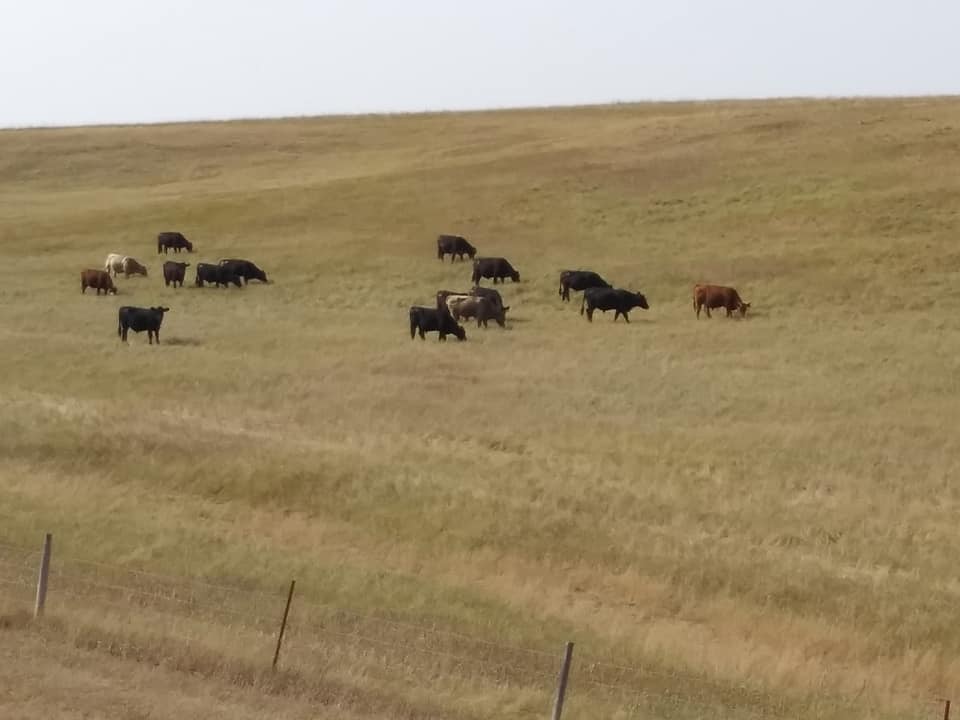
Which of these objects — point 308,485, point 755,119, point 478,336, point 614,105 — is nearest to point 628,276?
point 478,336

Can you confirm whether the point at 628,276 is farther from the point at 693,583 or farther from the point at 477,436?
the point at 693,583

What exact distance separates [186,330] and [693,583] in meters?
19.9

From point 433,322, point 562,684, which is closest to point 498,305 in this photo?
point 433,322

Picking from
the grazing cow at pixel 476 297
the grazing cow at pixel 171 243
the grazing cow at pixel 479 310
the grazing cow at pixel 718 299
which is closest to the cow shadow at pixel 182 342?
the grazing cow at pixel 476 297

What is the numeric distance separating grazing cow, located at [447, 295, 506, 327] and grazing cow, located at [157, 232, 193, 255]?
51.1 feet

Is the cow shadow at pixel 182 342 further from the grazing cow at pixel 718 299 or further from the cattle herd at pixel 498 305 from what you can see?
the grazing cow at pixel 718 299

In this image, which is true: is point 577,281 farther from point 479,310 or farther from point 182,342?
point 182,342

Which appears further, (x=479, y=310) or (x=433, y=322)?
(x=479, y=310)

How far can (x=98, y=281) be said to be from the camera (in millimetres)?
37281

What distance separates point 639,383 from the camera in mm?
24781

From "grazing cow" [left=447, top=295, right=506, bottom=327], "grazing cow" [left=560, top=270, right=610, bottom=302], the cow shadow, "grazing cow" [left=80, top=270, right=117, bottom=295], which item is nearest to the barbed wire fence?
the cow shadow

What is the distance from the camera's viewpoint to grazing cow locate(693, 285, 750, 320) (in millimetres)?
32250

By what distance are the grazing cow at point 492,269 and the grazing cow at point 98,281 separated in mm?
11504

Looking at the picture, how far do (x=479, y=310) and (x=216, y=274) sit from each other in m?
10.7
